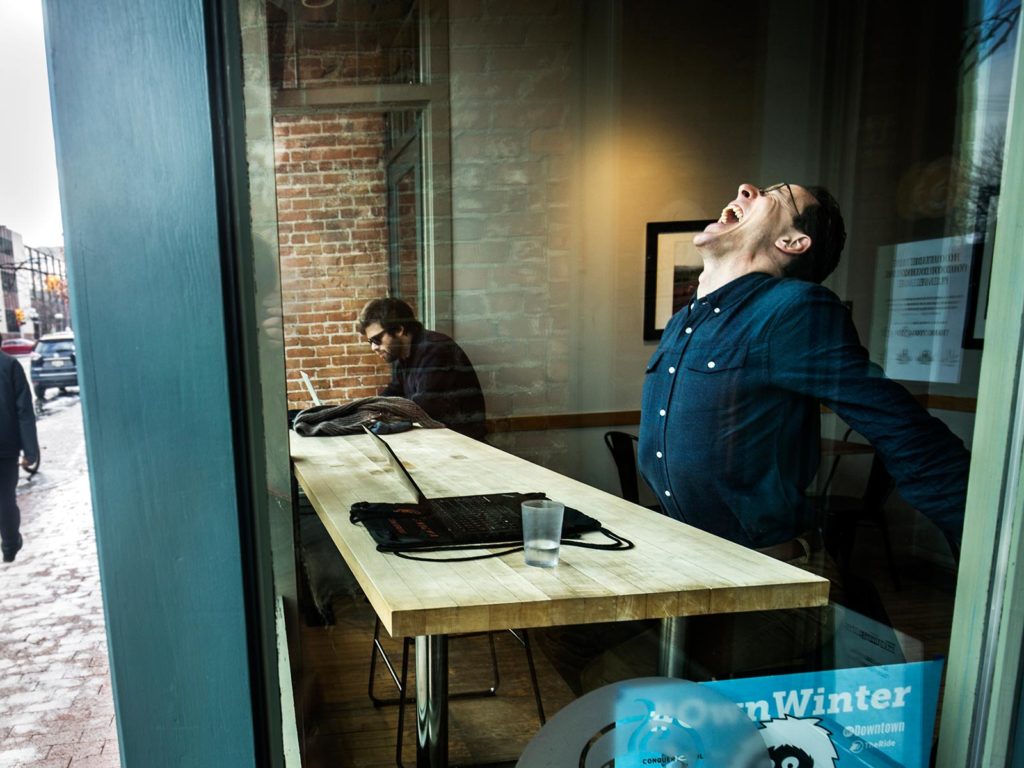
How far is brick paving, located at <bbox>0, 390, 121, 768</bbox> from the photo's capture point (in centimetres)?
81

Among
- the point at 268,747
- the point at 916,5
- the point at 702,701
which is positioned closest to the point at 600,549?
the point at 702,701

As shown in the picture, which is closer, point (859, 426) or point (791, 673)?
point (791, 673)

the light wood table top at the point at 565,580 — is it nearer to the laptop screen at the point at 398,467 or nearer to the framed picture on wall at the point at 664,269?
the laptop screen at the point at 398,467

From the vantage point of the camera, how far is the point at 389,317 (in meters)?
2.12

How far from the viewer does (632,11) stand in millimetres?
3430

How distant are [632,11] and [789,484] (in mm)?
2706

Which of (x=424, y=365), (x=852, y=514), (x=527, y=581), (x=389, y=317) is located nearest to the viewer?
(x=527, y=581)

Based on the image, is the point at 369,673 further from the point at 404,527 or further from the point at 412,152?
the point at 412,152

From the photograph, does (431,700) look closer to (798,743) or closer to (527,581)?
(527,581)

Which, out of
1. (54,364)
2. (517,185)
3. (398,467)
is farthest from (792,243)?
(517,185)

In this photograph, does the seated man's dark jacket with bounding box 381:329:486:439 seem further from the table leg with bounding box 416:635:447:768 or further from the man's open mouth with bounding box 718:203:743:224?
the man's open mouth with bounding box 718:203:743:224

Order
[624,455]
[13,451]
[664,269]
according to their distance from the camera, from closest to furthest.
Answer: [13,451]
[624,455]
[664,269]

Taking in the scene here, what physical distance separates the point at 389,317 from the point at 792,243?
1224 millimetres

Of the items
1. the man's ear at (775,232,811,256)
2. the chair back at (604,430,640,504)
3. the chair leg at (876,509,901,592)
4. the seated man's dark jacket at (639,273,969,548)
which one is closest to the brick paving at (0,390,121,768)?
the seated man's dark jacket at (639,273,969,548)
